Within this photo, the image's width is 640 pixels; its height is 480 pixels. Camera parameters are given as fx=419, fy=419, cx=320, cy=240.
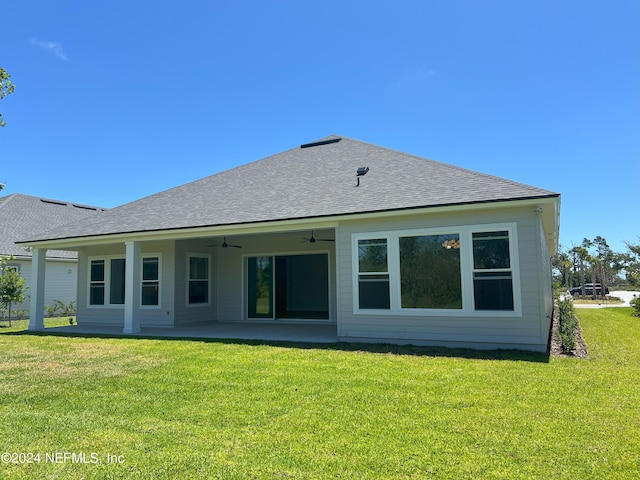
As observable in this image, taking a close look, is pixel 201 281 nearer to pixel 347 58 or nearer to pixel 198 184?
pixel 198 184

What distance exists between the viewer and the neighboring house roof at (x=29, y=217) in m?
19.1

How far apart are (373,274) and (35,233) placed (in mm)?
18689

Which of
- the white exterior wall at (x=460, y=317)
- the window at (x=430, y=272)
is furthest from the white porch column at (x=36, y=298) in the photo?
the window at (x=430, y=272)

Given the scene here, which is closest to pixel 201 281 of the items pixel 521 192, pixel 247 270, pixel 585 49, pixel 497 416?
pixel 247 270

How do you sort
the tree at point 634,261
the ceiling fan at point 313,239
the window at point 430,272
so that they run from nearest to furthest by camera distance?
the window at point 430,272 < the ceiling fan at point 313,239 < the tree at point 634,261

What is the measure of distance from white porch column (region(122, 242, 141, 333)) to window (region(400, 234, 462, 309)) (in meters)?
7.58

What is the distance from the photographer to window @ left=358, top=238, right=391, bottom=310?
9.12m

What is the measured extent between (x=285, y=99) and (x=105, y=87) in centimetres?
647

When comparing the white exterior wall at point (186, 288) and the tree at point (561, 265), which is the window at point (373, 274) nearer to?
the white exterior wall at point (186, 288)

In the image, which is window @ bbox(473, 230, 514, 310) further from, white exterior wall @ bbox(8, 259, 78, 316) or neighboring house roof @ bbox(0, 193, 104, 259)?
white exterior wall @ bbox(8, 259, 78, 316)

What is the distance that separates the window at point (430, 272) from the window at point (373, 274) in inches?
14.8

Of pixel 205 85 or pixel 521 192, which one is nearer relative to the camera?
pixel 521 192

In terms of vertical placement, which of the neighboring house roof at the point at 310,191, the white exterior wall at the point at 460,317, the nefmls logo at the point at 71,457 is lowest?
the nefmls logo at the point at 71,457

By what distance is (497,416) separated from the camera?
429cm
